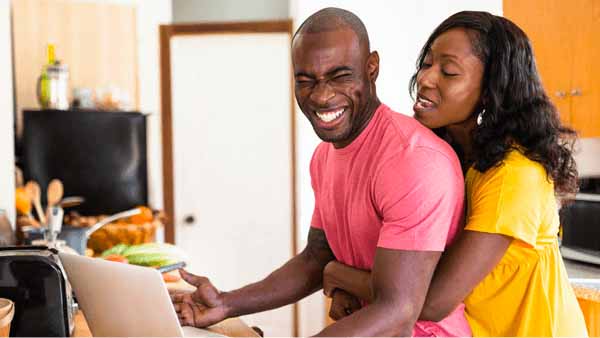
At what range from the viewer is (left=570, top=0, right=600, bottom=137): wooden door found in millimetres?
2795

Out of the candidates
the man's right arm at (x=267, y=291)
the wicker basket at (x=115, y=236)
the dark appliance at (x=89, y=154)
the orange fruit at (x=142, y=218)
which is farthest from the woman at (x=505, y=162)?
the dark appliance at (x=89, y=154)

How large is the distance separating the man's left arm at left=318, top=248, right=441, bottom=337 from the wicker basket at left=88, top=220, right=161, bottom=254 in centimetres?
210

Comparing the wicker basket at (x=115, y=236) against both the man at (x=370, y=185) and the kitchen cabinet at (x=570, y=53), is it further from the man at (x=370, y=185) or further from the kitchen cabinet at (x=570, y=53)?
the kitchen cabinet at (x=570, y=53)

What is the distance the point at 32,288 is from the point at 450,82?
0.95 meters

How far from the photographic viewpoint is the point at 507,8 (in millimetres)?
3170

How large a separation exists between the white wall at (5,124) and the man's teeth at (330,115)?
164 centimetres

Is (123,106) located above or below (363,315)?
above

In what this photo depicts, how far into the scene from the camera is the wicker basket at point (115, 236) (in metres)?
3.08

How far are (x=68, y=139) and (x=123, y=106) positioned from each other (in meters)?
0.43

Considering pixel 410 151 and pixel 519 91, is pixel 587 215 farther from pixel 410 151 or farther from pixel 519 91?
pixel 410 151

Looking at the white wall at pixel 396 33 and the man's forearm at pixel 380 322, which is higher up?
the white wall at pixel 396 33

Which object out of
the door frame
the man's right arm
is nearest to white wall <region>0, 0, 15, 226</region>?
the man's right arm

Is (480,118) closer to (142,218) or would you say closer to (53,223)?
(53,223)

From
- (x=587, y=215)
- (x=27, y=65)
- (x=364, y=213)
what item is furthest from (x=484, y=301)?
(x=27, y=65)
